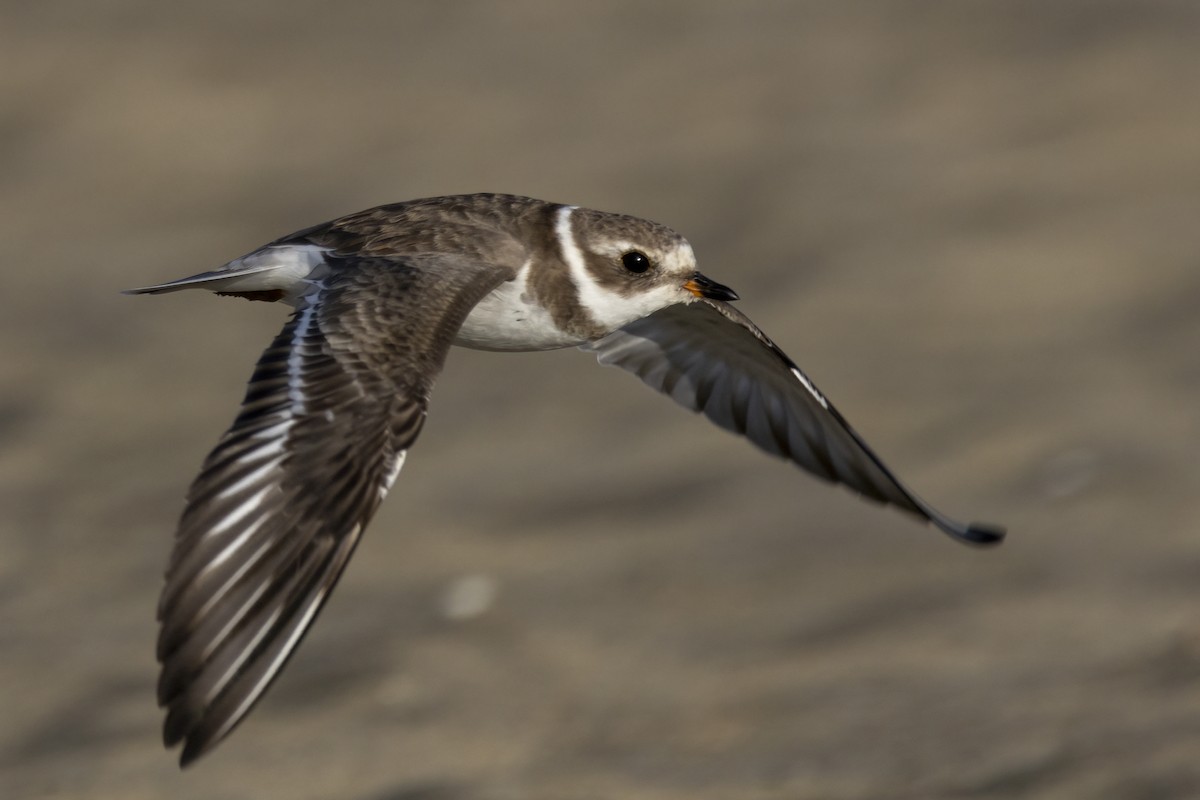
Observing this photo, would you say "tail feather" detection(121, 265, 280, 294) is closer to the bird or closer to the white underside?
the bird

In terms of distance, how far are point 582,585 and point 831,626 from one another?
179cm

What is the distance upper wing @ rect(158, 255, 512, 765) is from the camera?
19.1ft

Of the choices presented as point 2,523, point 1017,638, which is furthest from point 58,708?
point 1017,638

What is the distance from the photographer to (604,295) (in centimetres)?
803

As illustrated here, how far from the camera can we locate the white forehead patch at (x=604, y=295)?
26.2 feet

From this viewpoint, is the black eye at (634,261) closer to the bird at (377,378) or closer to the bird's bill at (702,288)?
the bird at (377,378)

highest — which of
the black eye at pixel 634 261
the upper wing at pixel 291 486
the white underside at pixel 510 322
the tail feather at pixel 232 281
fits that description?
the black eye at pixel 634 261

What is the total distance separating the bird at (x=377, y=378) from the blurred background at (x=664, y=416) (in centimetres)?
371

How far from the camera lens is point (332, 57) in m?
17.9

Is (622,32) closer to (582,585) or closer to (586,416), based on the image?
(586,416)

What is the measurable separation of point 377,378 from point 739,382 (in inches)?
107

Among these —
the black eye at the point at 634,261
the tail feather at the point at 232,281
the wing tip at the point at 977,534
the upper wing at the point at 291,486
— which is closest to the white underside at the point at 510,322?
the black eye at the point at 634,261

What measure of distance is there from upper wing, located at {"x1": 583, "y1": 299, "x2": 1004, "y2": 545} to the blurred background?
3556 mm

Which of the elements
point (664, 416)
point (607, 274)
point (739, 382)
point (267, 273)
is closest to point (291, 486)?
point (267, 273)
